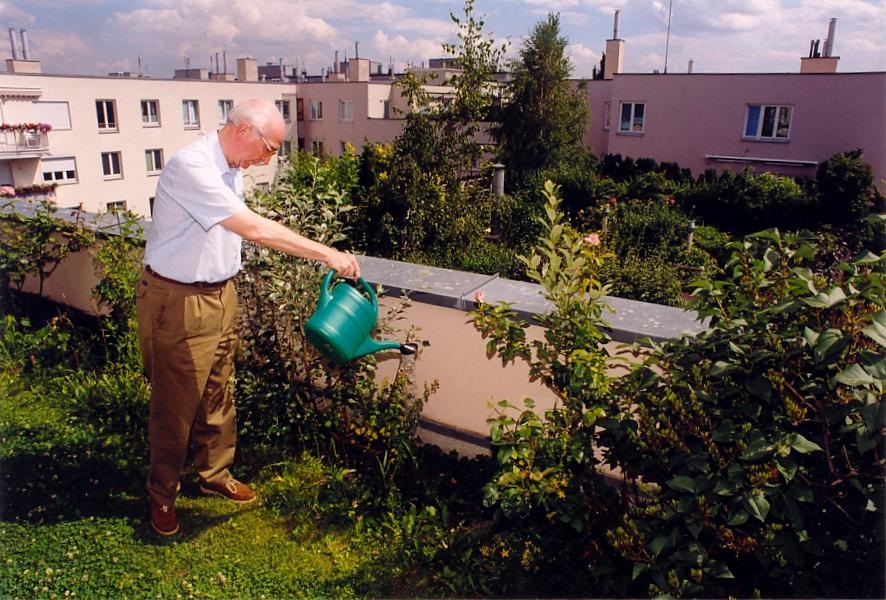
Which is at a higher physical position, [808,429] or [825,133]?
[825,133]

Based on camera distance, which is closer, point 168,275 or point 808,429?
point 808,429

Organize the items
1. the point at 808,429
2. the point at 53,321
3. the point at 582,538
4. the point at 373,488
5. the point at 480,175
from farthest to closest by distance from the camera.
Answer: the point at 480,175
the point at 53,321
the point at 373,488
the point at 582,538
the point at 808,429

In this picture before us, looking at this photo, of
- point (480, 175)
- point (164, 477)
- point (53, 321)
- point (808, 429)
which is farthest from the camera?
point (480, 175)

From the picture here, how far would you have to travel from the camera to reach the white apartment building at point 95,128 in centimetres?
3020

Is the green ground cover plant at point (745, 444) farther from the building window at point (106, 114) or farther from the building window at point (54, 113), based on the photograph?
the building window at point (106, 114)

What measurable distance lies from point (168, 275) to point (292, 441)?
1330 millimetres

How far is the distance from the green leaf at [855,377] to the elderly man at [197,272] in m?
1.74

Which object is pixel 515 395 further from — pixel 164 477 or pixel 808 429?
pixel 164 477

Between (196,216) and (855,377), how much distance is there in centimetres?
234

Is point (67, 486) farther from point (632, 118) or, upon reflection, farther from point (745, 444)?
point (632, 118)

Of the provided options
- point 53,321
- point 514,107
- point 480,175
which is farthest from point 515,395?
point 514,107

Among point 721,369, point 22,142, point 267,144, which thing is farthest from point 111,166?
point 721,369

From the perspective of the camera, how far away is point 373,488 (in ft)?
10.6

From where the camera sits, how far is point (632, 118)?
90.1ft
